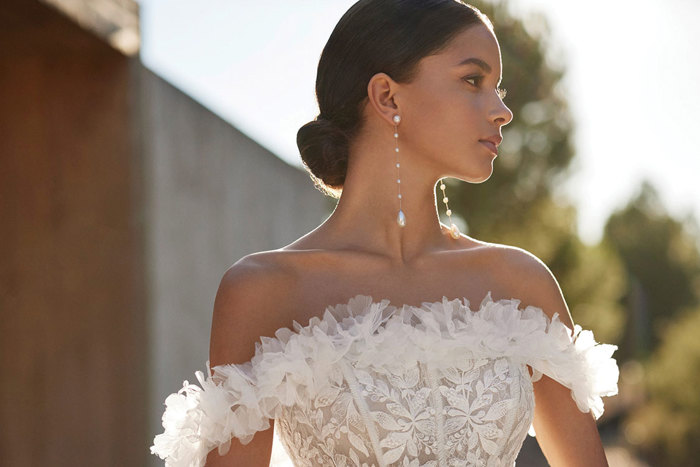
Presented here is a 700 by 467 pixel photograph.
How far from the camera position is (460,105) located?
2002mm

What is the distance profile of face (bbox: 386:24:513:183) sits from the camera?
2.01 m

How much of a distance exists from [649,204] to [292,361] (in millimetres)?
45251

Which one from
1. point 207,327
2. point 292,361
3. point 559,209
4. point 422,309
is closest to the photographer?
point 292,361

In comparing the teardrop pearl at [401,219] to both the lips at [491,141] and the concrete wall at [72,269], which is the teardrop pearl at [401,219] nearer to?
the lips at [491,141]

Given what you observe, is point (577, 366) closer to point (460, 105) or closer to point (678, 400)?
point (460, 105)

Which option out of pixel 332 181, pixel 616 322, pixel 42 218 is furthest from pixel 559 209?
pixel 332 181

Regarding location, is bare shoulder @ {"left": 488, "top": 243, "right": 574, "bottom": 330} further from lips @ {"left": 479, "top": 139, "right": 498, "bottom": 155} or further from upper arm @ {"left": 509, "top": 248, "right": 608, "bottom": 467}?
lips @ {"left": 479, "top": 139, "right": 498, "bottom": 155}

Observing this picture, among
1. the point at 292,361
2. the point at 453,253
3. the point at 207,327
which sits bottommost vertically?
the point at 292,361

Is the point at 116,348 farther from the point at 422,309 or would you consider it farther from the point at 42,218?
the point at 422,309

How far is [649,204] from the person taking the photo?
147ft

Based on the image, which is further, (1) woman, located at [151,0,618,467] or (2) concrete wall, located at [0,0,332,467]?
(2) concrete wall, located at [0,0,332,467]

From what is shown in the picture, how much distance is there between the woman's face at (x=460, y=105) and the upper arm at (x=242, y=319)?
483 mm

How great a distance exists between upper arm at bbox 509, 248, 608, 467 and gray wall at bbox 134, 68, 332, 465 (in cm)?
397

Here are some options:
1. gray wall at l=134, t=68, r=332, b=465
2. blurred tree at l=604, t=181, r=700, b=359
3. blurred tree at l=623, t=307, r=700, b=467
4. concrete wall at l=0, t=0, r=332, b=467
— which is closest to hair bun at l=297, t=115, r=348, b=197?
concrete wall at l=0, t=0, r=332, b=467
